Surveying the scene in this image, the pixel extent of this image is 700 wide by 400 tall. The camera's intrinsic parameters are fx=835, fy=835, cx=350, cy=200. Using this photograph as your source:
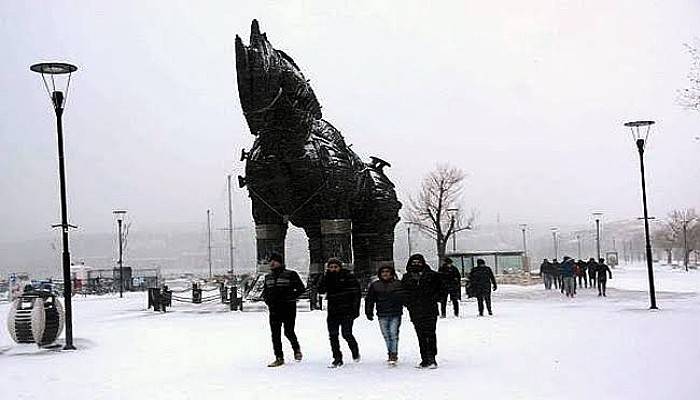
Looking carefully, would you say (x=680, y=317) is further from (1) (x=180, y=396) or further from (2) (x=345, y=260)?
(1) (x=180, y=396)

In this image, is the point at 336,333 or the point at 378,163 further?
the point at 378,163

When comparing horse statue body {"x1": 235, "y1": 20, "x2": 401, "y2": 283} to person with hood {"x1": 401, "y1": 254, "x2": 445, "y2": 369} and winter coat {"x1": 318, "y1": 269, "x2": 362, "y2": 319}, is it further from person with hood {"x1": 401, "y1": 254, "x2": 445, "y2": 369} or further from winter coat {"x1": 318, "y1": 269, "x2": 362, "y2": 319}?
person with hood {"x1": 401, "y1": 254, "x2": 445, "y2": 369}

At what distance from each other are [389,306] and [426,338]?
0.68 m

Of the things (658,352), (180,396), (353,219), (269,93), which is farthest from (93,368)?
(353,219)

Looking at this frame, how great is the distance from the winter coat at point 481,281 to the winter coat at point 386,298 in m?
7.94

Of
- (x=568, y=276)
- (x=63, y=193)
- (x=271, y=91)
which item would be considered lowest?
(x=568, y=276)

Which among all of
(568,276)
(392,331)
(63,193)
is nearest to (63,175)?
(63,193)

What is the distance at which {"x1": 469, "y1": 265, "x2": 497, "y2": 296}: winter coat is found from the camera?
762 inches

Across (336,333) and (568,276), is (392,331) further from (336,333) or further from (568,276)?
(568,276)

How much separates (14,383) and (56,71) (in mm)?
6587

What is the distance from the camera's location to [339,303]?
11.7 meters

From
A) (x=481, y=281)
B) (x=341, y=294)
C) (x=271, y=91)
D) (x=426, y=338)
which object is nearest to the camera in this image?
(x=426, y=338)

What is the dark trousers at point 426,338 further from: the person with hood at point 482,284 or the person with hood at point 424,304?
the person with hood at point 482,284

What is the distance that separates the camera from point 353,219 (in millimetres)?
26547
